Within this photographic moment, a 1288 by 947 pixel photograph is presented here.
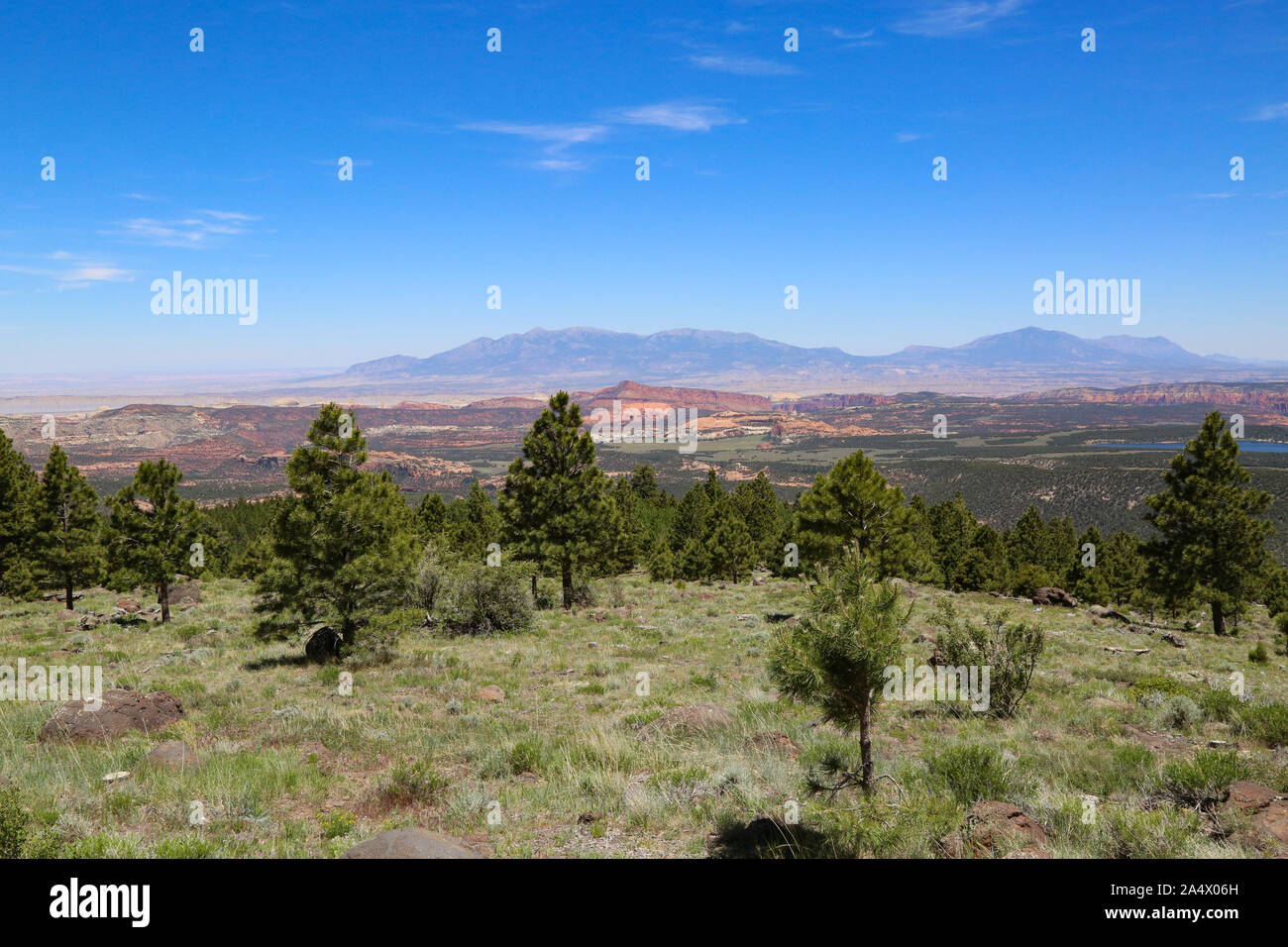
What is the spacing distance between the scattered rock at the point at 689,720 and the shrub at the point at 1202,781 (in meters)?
5.33

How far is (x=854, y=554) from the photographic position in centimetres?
651

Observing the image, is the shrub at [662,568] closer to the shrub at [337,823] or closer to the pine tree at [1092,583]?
the pine tree at [1092,583]

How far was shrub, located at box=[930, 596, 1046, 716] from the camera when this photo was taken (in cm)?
1201

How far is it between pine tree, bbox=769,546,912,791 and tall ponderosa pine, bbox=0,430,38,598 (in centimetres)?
3667

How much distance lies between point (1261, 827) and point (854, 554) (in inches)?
162

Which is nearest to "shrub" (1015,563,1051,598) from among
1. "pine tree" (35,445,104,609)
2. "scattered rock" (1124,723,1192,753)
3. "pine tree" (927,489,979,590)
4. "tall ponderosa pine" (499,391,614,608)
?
"pine tree" (927,489,979,590)

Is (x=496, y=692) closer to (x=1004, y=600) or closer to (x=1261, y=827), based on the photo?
(x=1261, y=827)

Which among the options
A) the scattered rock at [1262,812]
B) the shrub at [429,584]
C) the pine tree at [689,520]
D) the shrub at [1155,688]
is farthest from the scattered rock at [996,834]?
the pine tree at [689,520]

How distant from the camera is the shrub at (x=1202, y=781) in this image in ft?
21.6

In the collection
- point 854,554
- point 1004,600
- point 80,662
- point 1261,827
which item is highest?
point 854,554

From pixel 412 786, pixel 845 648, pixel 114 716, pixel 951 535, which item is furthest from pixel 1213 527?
pixel 114 716

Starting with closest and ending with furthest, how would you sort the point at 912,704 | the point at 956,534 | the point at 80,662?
the point at 912,704
the point at 80,662
the point at 956,534

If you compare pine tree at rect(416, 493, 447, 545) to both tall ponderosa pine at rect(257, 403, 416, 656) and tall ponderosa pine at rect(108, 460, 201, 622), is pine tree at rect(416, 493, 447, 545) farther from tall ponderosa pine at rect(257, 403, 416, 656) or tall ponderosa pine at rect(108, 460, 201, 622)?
tall ponderosa pine at rect(257, 403, 416, 656)
